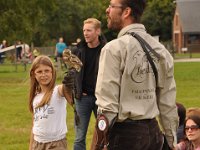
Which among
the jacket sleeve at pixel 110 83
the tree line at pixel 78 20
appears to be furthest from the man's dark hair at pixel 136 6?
the tree line at pixel 78 20

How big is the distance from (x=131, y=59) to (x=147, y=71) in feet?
0.61

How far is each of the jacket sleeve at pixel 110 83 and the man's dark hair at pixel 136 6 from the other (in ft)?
1.11

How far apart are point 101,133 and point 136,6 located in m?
0.95

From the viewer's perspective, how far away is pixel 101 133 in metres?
4.10

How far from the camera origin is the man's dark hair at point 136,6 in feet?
14.0

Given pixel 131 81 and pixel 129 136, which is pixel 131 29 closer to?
pixel 131 81

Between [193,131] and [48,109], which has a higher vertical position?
[48,109]

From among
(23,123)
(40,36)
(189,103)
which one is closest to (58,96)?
(23,123)

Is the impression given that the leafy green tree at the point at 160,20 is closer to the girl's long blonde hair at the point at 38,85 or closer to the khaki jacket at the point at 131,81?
the girl's long blonde hair at the point at 38,85

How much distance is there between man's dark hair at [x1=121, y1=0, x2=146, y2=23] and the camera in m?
4.26

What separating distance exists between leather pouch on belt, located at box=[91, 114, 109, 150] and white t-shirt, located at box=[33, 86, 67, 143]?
1.64m

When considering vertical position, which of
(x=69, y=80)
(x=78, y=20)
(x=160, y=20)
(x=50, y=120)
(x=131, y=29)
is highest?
(x=78, y=20)

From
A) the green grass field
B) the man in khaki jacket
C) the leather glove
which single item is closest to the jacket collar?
the man in khaki jacket

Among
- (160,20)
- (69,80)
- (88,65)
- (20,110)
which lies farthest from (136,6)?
(160,20)
